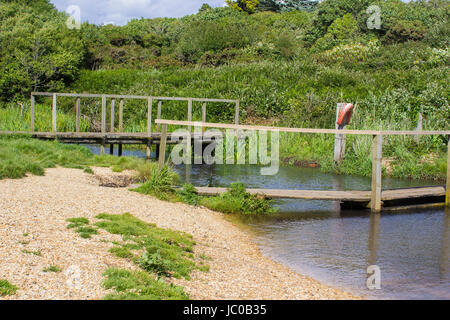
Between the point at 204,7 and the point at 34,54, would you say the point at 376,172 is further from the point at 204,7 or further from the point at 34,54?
the point at 204,7

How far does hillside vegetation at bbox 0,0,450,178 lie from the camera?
777 inches

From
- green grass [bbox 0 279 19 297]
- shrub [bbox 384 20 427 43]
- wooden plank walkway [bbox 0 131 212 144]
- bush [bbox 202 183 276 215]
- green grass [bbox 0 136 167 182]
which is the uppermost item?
shrub [bbox 384 20 427 43]

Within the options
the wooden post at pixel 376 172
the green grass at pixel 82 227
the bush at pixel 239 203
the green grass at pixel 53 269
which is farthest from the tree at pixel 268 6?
the green grass at pixel 53 269

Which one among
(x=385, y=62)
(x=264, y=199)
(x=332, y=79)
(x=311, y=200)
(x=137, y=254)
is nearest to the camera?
(x=137, y=254)

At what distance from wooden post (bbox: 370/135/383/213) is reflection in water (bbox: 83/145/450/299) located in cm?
25

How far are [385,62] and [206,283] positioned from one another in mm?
27371

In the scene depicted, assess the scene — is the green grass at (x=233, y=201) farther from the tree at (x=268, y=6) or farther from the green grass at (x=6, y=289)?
the tree at (x=268, y=6)

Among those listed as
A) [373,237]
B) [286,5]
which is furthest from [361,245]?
[286,5]

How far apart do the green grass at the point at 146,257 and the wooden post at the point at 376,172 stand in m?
4.78

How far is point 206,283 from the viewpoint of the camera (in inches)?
250

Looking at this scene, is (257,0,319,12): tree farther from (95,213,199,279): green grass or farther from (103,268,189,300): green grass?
(103,268,189,300): green grass

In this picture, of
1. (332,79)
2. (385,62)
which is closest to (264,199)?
(332,79)

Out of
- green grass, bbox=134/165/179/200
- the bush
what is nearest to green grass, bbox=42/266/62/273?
green grass, bbox=134/165/179/200
